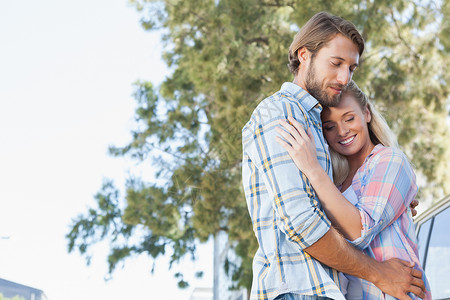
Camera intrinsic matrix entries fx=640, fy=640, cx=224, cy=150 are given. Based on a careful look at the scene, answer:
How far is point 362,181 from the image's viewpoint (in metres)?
2.36

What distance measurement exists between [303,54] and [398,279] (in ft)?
2.92

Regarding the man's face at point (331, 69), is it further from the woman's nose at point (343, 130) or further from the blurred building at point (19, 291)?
the blurred building at point (19, 291)

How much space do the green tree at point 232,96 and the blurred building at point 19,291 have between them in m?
6.07

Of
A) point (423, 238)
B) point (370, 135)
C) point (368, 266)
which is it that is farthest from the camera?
point (423, 238)

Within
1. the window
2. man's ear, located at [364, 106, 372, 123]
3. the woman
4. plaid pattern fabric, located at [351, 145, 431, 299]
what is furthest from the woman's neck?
the window

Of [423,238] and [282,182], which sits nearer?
[282,182]

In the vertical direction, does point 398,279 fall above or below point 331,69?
below

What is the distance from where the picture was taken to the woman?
205 cm

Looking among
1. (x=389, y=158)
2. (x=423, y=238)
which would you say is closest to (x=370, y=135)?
(x=389, y=158)

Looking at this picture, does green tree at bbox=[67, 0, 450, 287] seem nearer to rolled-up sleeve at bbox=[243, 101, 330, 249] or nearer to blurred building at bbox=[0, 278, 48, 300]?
blurred building at bbox=[0, 278, 48, 300]

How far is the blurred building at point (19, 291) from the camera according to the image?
62.4 feet

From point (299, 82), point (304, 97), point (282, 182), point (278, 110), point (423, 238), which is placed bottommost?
point (282, 182)

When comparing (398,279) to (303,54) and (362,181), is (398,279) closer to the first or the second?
(362,181)

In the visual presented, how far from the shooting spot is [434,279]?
4.28m
